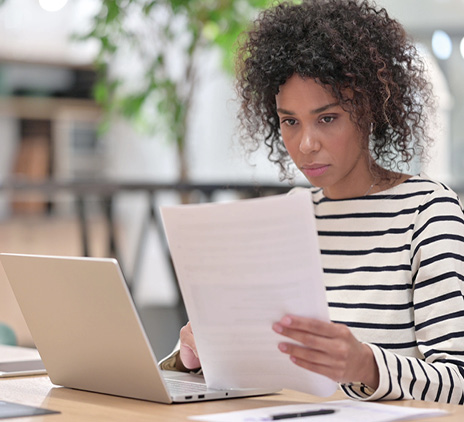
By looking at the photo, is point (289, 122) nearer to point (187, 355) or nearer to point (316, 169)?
point (316, 169)

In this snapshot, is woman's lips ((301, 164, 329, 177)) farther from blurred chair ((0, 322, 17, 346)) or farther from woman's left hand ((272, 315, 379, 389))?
blurred chair ((0, 322, 17, 346))

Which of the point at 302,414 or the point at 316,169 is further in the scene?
the point at 316,169

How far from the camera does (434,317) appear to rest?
1.38 m

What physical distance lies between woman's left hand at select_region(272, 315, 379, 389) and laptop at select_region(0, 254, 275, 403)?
0.57 ft

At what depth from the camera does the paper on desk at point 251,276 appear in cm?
102

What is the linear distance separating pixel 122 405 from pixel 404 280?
1.75 ft

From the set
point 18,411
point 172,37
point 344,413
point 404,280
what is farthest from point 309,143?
point 172,37

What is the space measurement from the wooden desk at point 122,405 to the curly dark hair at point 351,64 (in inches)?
21.2

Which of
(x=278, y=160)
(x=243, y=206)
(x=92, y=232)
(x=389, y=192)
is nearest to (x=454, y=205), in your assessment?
(x=389, y=192)

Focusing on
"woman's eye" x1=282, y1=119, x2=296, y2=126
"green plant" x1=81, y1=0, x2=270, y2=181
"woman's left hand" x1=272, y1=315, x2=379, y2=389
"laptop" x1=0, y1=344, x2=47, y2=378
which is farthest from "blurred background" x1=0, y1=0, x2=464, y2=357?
"woman's left hand" x1=272, y1=315, x2=379, y2=389

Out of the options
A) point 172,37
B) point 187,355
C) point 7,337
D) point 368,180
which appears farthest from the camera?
point 172,37

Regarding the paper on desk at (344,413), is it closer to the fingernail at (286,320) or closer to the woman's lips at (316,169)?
the fingernail at (286,320)

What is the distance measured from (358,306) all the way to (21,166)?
5717 mm

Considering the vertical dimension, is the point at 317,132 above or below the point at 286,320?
above
